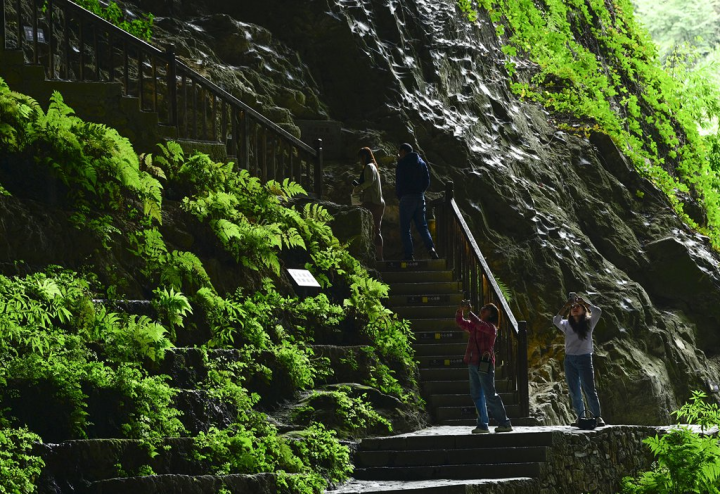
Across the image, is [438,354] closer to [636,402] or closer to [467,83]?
[636,402]

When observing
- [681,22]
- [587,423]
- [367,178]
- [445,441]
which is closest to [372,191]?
[367,178]

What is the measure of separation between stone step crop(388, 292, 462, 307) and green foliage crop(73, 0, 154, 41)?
5649 millimetres

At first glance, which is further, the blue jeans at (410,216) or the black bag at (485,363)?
the blue jeans at (410,216)

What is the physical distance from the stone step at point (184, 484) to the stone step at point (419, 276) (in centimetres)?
706

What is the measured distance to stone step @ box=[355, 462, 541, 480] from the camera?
10359 mm

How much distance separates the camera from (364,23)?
19484 millimetres

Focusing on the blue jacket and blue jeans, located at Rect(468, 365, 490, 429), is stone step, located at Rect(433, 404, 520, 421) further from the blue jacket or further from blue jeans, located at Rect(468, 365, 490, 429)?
the blue jacket

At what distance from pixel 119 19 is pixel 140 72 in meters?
3.51

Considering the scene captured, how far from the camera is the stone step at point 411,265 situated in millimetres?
15172

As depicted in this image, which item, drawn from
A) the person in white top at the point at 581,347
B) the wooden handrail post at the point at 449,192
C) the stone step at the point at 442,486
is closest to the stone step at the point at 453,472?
the stone step at the point at 442,486

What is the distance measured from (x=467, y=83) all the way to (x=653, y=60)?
7.35 metres

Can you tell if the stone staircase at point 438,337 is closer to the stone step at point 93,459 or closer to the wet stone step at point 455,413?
the wet stone step at point 455,413

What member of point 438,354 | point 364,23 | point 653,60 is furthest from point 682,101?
point 438,354

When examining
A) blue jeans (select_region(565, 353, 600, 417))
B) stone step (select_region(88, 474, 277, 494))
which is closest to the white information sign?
blue jeans (select_region(565, 353, 600, 417))
